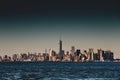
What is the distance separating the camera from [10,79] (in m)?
58.2

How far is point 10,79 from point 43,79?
4606mm

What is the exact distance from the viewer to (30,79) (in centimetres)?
5991

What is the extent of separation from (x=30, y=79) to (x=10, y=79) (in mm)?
3064

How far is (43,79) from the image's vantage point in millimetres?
59812

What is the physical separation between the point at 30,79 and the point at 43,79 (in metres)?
1.78
